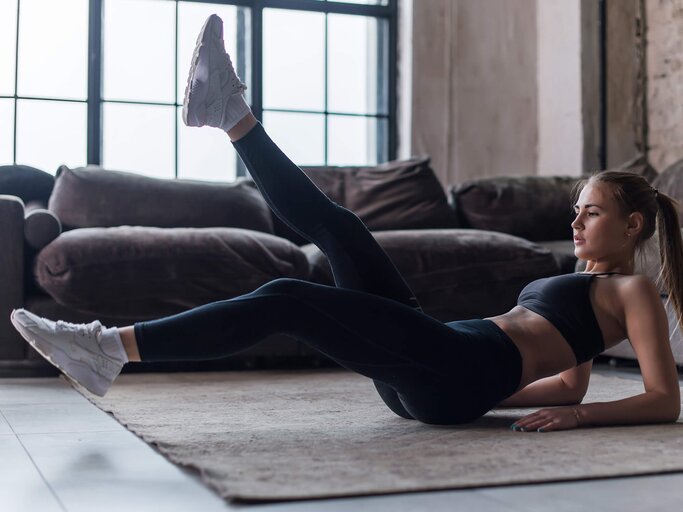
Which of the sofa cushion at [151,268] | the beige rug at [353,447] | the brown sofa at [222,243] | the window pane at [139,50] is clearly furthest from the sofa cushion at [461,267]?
the window pane at [139,50]

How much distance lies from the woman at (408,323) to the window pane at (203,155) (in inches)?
114

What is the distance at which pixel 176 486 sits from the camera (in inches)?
54.5

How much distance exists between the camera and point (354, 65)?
5.20m

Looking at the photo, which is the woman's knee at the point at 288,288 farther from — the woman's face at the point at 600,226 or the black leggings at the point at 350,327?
the woman's face at the point at 600,226

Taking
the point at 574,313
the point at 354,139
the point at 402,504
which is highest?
the point at 354,139

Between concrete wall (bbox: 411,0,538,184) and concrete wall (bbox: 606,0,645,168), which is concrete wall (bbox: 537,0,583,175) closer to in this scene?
concrete wall (bbox: 411,0,538,184)

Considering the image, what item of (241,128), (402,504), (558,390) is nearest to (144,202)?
(241,128)

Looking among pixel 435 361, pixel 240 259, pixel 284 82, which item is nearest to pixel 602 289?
pixel 435 361

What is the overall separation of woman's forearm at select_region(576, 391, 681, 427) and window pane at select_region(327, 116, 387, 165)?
341 cm

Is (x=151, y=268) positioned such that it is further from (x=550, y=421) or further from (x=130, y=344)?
(x=550, y=421)

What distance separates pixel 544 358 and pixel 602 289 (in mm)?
192

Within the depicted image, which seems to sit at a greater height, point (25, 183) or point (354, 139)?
point (354, 139)

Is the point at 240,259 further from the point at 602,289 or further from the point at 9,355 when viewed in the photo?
the point at 602,289

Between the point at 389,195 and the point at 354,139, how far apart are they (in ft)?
3.15
